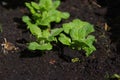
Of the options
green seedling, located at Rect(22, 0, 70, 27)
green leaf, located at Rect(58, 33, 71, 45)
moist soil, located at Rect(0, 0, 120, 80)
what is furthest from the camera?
green seedling, located at Rect(22, 0, 70, 27)

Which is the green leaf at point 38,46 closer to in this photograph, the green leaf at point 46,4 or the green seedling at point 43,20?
Answer: the green seedling at point 43,20

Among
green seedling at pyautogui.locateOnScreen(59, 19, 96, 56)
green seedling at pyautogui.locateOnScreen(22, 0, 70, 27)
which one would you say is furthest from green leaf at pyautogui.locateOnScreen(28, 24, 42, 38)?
green seedling at pyautogui.locateOnScreen(59, 19, 96, 56)

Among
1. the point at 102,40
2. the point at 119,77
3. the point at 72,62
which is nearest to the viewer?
the point at 119,77

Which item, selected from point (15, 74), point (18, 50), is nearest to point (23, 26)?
point (18, 50)

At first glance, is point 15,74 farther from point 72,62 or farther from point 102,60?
point 102,60

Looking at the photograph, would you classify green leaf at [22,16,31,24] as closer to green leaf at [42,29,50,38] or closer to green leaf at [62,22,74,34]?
green leaf at [42,29,50,38]

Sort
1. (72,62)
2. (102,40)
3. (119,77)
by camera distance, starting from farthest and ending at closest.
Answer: (102,40) < (72,62) < (119,77)

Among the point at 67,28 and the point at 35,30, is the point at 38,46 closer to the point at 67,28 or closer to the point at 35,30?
the point at 35,30
